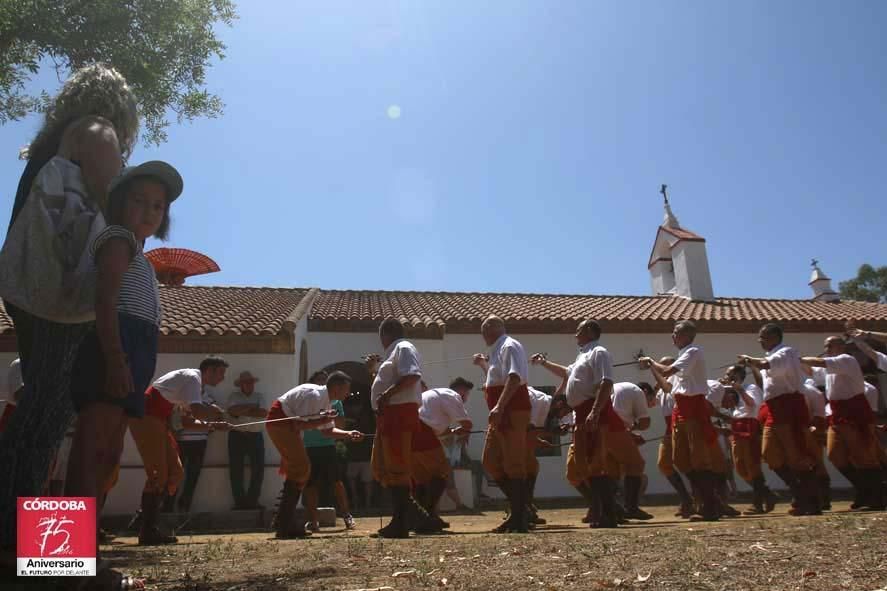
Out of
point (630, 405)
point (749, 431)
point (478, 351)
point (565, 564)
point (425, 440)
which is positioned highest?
point (478, 351)

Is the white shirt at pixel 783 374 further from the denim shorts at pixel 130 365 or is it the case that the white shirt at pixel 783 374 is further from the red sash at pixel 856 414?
the denim shorts at pixel 130 365

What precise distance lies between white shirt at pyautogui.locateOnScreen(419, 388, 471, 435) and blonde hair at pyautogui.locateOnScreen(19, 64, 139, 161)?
4650 millimetres

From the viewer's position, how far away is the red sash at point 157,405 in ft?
18.5

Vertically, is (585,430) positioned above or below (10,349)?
below

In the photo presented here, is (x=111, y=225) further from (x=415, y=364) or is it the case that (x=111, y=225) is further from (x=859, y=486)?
(x=859, y=486)

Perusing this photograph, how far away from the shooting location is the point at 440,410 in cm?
684

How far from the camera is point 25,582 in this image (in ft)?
6.60

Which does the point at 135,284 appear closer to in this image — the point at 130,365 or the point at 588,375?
the point at 130,365

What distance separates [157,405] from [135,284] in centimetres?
371

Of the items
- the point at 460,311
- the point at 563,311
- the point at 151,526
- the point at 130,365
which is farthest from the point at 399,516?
the point at 563,311

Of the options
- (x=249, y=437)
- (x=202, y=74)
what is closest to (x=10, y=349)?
(x=249, y=437)

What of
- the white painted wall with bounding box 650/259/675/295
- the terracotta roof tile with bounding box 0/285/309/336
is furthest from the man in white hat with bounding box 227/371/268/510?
the white painted wall with bounding box 650/259/675/295

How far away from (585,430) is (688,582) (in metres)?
3.37

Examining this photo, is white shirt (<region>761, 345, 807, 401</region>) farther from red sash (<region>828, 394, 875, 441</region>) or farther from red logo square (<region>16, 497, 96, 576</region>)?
red logo square (<region>16, 497, 96, 576</region>)
